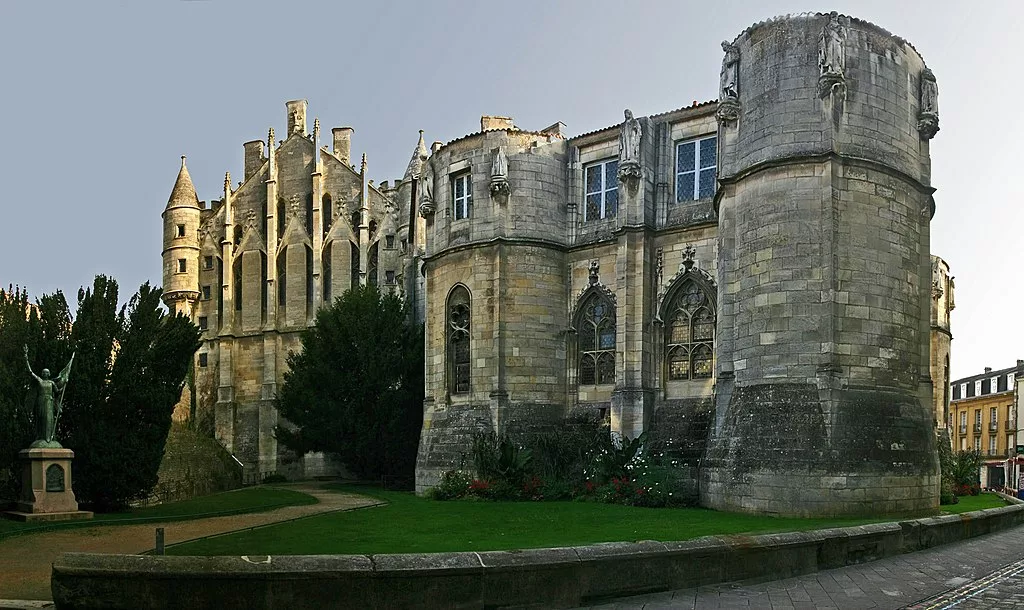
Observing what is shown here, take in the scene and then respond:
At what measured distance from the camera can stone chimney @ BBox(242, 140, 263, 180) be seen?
4666 cm

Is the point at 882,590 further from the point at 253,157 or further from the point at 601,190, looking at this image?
the point at 253,157

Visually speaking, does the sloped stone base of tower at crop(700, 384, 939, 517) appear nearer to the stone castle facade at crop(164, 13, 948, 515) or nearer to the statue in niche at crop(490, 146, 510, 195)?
the stone castle facade at crop(164, 13, 948, 515)

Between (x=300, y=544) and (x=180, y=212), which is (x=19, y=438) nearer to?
(x=300, y=544)

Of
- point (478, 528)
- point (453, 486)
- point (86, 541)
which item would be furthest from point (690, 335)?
point (86, 541)

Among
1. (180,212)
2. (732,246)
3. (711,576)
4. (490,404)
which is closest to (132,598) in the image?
(711,576)

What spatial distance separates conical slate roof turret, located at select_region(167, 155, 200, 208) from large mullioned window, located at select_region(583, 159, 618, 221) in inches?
1072

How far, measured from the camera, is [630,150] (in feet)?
76.8

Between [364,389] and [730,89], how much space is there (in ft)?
51.2

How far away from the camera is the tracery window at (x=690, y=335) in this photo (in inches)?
885

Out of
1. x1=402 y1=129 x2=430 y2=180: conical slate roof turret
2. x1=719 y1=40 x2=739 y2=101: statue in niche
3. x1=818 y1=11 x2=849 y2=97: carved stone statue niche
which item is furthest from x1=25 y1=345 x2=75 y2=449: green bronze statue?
x1=402 y1=129 x2=430 y2=180: conical slate roof turret

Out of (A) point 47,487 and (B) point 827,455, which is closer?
(B) point 827,455

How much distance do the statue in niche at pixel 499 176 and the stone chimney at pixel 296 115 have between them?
23.3m

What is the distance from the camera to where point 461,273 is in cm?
2538

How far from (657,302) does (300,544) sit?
504 inches
